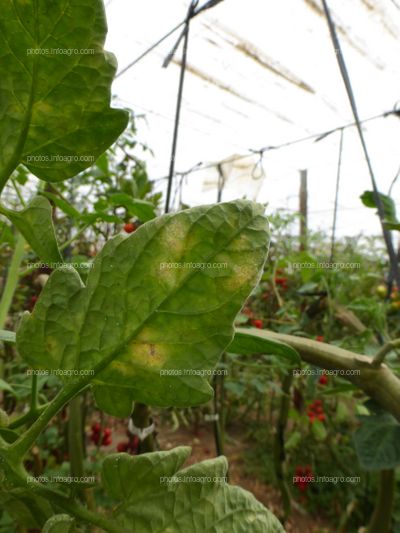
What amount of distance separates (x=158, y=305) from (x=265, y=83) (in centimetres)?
553

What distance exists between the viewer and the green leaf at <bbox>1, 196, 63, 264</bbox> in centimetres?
32

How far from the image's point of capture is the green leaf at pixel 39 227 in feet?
1.06

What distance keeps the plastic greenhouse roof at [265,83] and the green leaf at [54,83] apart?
265 centimetres

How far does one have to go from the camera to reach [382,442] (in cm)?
103

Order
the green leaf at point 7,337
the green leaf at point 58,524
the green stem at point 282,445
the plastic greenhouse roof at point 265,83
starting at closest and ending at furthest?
the green leaf at point 58,524, the green leaf at point 7,337, the green stem at point 282,445, the plastic greenhouse roof at point 265,83

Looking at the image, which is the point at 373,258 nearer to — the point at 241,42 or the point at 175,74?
the point at 241,42

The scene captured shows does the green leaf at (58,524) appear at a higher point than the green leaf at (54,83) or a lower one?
lower

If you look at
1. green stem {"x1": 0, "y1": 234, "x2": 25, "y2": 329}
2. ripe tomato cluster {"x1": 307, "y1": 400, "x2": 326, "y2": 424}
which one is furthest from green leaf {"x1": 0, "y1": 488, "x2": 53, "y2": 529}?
ripe tomato cluster {"x1": 307, "y1": 400, "x2": 326, "y2": 424}

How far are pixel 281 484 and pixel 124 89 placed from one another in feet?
16.8

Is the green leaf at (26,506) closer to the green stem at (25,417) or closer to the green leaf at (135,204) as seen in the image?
the green stem at (25,417)

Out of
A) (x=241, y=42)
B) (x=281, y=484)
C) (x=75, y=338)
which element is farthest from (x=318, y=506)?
(x=241, y=42)

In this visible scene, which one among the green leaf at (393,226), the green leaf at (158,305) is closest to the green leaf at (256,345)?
the green leaf at (158,305)

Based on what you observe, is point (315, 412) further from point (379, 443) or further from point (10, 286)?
point (10, 286)

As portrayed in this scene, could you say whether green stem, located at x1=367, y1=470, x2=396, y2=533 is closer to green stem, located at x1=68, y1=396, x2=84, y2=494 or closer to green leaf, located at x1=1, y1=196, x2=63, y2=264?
green stem, located at x1=68, y1=396, x2=84, y2=494
